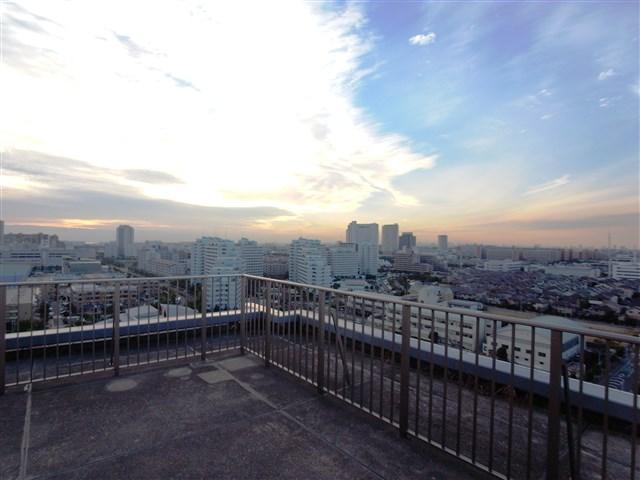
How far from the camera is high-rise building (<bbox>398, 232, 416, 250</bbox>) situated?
18.6 m

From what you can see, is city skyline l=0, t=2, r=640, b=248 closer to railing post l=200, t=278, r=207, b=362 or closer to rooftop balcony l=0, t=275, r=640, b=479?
rooftop balcony l=0, t=275, r=640, b=479

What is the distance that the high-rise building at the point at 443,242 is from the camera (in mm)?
14422

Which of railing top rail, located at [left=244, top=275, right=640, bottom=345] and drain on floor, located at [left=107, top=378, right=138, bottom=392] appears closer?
railing top rail, located at [left=244, top=275, right=640, bottom=345]

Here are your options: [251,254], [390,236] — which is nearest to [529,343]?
[251,254]

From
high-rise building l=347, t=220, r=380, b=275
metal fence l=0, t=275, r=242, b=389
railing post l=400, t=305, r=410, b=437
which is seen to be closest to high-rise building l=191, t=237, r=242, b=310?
metal fence l=0, t=275, r=242, b=389

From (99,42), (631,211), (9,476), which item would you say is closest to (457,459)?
(9,476)

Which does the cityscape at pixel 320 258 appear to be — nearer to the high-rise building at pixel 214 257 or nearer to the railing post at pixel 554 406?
the railing post at pixel 554 406

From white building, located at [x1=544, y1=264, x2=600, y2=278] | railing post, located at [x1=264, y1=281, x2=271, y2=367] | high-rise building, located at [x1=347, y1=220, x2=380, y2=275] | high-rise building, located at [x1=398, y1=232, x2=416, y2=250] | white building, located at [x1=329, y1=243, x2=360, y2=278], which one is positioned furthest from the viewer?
high-rise building, located at [x1=398, y1=232, x2=416, y2=250]

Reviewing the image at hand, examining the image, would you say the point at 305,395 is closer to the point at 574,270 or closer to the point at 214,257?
the point at 574,270

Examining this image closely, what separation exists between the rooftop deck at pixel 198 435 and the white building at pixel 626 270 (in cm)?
655

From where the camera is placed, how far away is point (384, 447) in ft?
7.62

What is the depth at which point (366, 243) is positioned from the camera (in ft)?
63.5

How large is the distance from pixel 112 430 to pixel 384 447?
2.10m

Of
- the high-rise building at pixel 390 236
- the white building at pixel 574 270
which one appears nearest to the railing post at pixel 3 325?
the white building at pixel 574 270
